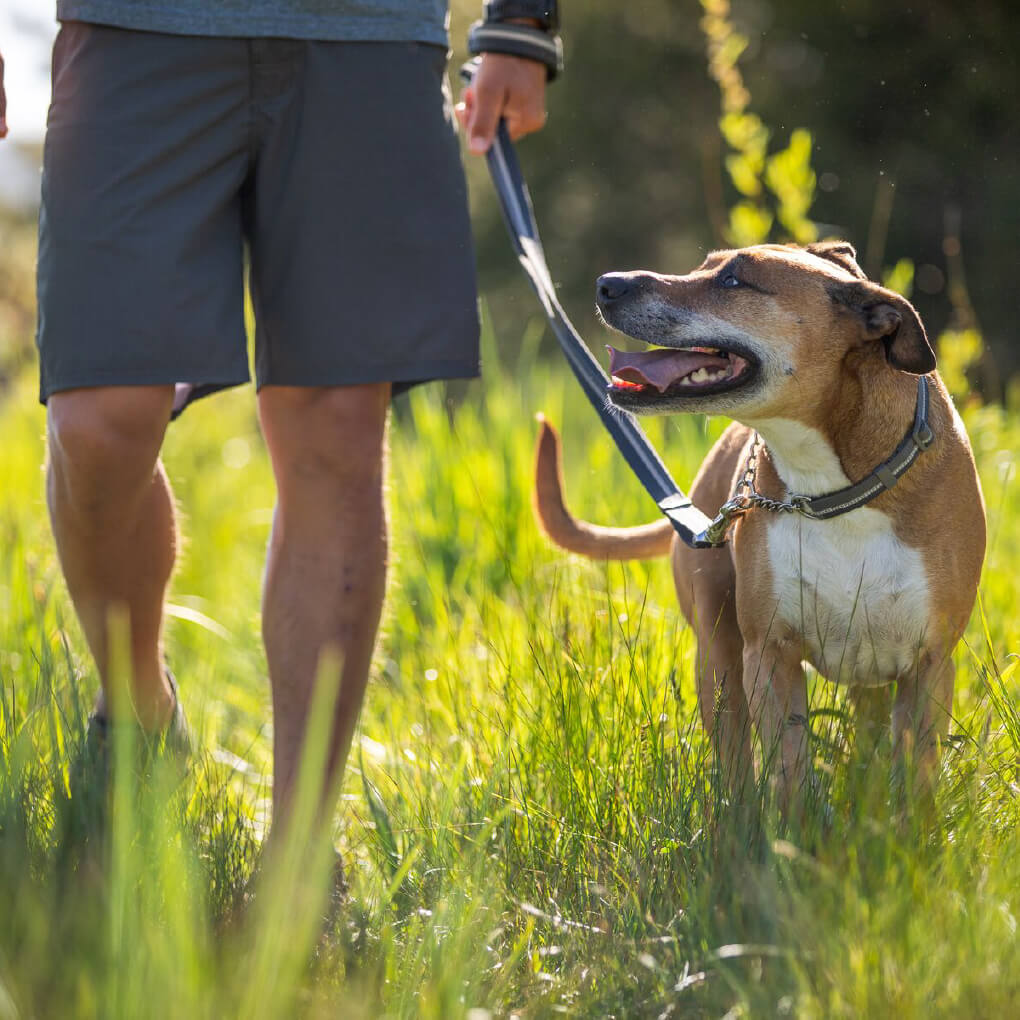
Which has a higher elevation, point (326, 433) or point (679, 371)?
point (679, 371)

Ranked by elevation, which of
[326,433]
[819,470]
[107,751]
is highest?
[326,433]

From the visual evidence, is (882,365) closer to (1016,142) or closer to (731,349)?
(731,349)

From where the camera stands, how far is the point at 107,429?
258 cm

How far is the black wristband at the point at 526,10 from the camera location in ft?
10.0

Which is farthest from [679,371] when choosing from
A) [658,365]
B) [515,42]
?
[515,42]

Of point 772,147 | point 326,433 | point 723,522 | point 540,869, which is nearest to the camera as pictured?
point 540,869

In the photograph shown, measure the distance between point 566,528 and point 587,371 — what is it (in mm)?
427

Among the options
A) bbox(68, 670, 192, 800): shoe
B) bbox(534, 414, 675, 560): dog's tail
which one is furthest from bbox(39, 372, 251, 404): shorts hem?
bbox(534, 414, 675, 560): dog's tail

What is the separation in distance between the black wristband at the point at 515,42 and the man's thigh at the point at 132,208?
26.5 inches

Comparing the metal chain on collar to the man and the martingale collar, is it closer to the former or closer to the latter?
the martingale collar

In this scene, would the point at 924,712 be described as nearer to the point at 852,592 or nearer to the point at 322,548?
the point at 852,592

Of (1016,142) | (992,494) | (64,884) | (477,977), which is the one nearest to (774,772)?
(477,977)

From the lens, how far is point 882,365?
8.68 ft

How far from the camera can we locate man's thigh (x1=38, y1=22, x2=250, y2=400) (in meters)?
2.55
